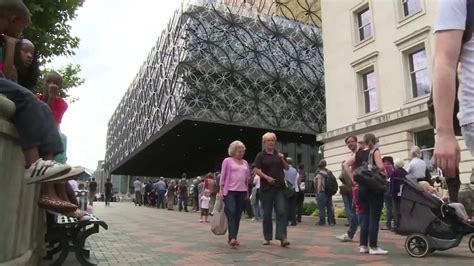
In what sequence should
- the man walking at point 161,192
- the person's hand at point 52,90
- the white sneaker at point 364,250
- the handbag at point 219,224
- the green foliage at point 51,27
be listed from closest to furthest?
the person's hand at point 52,90
the white sneaker at point 364,250
the handbag at point 219,224
the green foliage at point 51,27
the man walking at point 161,192

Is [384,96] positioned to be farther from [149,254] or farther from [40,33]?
[149,254]

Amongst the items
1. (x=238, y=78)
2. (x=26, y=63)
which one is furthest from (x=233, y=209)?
(x=238, y=78)

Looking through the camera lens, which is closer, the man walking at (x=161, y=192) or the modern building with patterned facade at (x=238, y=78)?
the man walking at (x=161, y=192)

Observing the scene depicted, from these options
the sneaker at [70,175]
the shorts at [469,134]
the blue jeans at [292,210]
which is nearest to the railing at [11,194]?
the sneaker at [70,175]

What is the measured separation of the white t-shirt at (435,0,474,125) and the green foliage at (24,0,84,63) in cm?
1097

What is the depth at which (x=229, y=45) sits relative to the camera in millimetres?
35281

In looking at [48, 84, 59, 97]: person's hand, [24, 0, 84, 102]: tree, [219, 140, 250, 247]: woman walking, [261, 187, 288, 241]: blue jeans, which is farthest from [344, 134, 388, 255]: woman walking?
[24, 0, 84, 102]: tree

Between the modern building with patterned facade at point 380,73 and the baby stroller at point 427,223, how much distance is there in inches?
434

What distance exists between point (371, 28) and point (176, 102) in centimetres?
1579

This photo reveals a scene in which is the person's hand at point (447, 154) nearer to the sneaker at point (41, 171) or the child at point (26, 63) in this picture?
the sneaker at point (41, 171)

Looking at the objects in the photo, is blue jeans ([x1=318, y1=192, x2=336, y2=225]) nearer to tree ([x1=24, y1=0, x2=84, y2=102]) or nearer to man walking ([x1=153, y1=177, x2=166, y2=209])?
tree ([x1=24, y1=0, x2=84, y2=102])

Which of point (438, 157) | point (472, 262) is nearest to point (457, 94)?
point (438, 157)

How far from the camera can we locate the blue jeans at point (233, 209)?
24.8ft

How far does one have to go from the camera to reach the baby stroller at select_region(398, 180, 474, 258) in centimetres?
641
